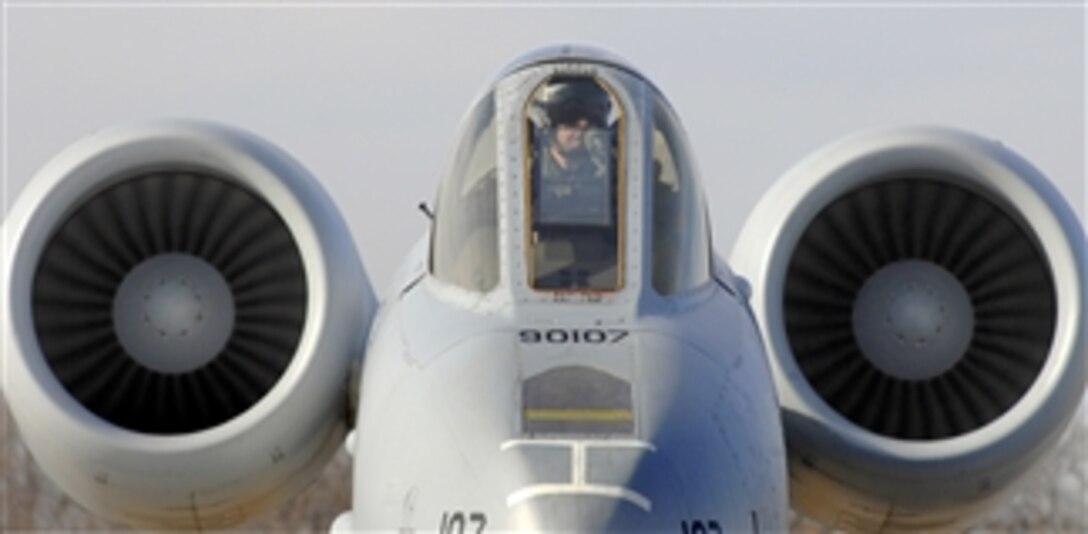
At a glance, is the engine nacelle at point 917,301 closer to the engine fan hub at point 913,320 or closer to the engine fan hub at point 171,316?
the engine fan hub at point 913,320

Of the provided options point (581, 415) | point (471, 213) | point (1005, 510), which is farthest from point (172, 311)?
point (1005, 510)

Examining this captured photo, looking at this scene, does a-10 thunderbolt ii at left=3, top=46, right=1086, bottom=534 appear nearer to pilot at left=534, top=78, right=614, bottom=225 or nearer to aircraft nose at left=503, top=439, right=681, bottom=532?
pilot at left=534, top=78, right=614, bottom=225

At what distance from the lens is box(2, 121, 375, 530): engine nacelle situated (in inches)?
542

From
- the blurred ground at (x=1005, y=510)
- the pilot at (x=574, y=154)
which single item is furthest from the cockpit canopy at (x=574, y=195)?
the blurred ground at (x=1005, y=510)

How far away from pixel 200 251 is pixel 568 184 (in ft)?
10.2

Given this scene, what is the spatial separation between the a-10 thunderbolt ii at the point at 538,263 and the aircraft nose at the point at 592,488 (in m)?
1.18

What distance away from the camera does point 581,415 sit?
36.2ft

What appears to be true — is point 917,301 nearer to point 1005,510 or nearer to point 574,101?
point 574,101

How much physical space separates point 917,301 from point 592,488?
4.33m

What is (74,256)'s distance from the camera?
46.6 ft

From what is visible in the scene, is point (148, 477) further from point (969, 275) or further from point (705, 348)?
point (969, 275)

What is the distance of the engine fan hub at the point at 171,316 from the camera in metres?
14.2

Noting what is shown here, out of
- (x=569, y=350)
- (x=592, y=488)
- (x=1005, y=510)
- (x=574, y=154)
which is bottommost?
(x=592, y=488)

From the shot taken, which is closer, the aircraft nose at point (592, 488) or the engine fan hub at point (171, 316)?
the aircraft nose at point (592, 488)
